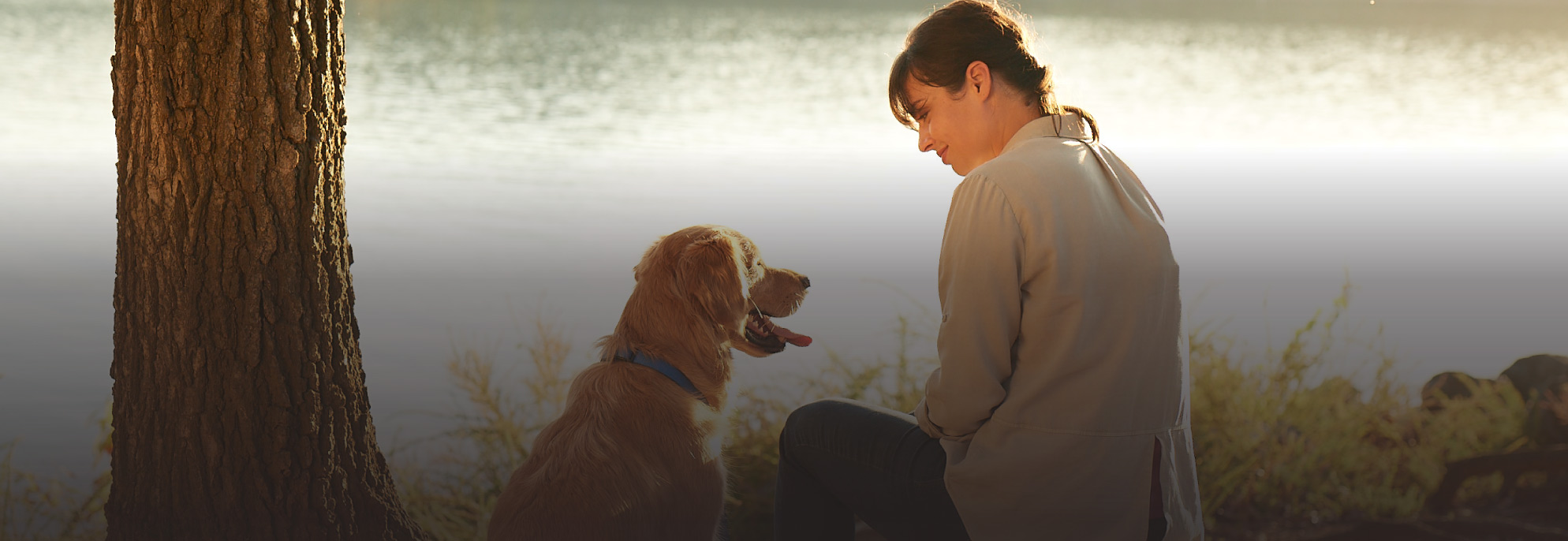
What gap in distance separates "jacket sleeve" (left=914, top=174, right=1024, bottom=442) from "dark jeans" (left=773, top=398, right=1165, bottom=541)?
0.32 metres

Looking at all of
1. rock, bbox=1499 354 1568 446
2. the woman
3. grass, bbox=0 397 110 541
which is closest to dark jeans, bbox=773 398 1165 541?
the woman

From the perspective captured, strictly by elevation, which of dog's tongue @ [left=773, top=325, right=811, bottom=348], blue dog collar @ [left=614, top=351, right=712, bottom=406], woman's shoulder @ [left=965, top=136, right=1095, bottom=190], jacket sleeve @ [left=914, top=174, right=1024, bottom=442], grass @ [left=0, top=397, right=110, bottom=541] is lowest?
grass @ [left=0, top=397, right=110, bottom=541]

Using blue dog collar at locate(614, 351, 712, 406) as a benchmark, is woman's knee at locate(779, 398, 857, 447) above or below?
below

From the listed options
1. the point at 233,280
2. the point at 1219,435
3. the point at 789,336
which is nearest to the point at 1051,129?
the point at 789,336

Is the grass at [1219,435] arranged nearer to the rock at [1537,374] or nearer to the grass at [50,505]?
the grass at [50,505]

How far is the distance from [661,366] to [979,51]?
1177mm

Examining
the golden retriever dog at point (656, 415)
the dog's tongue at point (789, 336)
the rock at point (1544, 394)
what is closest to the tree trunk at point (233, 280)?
the golden retriever dog at point (656, 415)

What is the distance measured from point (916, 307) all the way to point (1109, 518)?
226 centimetres

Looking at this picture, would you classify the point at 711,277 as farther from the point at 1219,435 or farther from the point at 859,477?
the point at 1219,435

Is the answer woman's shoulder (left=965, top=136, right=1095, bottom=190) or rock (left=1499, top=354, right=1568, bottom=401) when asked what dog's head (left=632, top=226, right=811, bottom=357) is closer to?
woman's shoulder (left=965, top=136, right=1095, bottom=190)

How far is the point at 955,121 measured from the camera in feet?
6.34

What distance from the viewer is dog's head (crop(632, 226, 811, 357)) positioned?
7.94ft

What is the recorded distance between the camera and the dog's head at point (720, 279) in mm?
2420

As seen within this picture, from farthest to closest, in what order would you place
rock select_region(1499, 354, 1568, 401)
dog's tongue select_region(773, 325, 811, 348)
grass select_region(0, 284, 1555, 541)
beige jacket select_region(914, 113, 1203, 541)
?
rock select_region(1499, 354, 1568, 401) → grass select_region(0, 284, 1555, 541) → dog's tongue select_region(773, 325, 811, 348) → beige jacket select_region(914, 113, 1203, 541)
